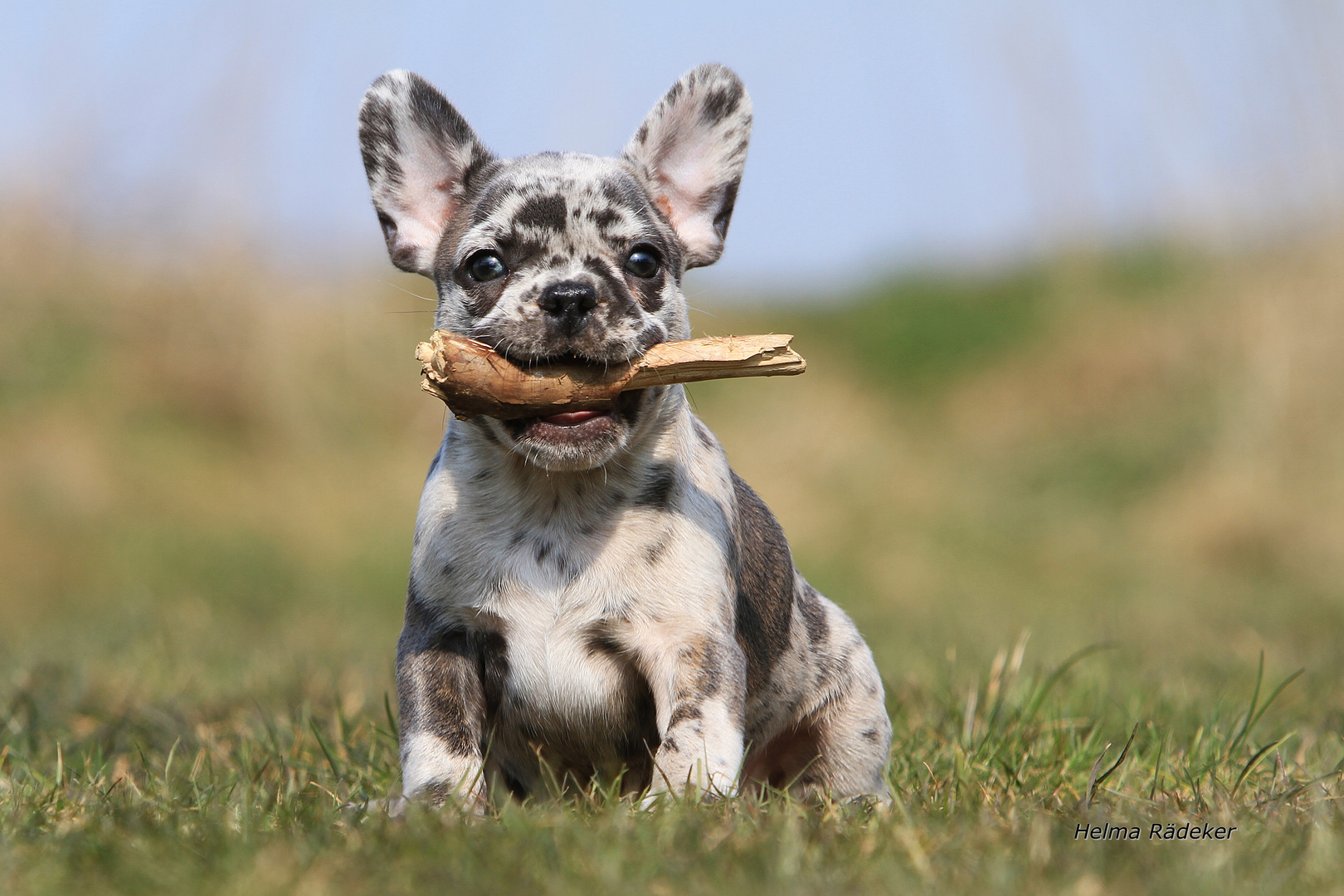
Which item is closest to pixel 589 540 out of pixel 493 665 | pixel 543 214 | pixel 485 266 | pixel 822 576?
pixel 493 665

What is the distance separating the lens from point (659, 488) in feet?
13.1

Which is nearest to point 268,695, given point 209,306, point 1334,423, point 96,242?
point 209,306

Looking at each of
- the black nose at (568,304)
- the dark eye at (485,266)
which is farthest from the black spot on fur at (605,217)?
the black nose at (568,304)

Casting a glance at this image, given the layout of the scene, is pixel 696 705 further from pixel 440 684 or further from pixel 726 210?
pixel 726 210

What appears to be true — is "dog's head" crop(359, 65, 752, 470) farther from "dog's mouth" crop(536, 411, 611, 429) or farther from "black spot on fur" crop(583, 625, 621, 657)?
"black spot on fur" crop(583, 625, 621, 657)

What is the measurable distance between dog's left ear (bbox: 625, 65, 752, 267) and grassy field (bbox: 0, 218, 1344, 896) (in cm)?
118

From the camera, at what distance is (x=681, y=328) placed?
14.1 feet

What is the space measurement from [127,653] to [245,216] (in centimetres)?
666

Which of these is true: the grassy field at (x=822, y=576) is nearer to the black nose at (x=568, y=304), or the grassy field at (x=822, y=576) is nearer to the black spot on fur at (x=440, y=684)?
the black spot on fur at (x=440, y=684)

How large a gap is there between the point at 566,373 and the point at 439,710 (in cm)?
99

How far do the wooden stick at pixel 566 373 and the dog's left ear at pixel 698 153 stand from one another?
0.86 m

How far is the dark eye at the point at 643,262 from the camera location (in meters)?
4.13

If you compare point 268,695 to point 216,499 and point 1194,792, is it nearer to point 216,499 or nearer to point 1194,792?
point 1194,792

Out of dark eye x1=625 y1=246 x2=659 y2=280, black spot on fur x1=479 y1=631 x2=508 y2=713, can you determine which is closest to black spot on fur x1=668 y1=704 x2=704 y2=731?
black spot on fur x1=479 y1=631 x2=508 y2=713
